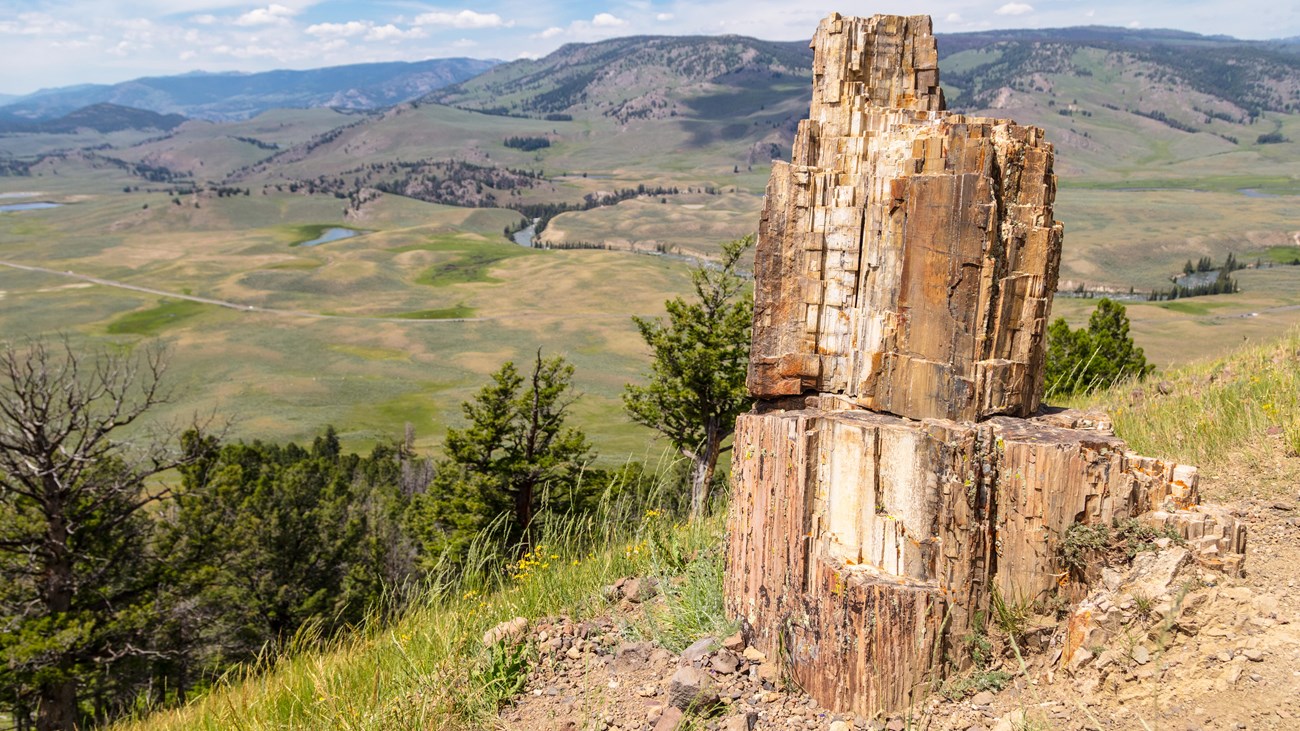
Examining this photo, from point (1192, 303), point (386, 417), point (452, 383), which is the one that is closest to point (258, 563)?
point (386, 417)

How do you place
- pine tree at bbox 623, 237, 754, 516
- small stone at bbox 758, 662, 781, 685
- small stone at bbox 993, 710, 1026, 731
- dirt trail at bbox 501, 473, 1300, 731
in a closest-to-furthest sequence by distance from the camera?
dirt trail at bbox 501, 473, 1300, 731
small stone at bbox 993, 710, 1026, 731
small stone at bbox 758, 662, 781, 685
pine tree at bbox 623, 237, 754, 516

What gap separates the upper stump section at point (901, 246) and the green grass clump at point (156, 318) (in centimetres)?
13829

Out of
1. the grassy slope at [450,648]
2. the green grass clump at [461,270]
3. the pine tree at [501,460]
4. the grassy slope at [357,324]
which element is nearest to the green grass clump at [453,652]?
the grassy slope at [450,648]

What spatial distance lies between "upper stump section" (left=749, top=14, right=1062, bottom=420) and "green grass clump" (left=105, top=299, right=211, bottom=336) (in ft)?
454

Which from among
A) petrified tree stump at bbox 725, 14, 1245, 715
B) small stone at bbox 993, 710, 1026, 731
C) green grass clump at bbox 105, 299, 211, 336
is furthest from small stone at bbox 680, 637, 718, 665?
green grass clump at bbox 105, 299, 211, 336

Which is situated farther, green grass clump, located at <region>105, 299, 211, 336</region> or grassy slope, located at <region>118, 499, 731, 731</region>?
green grass clump, located at <region>105, 299, 211, 336</region>

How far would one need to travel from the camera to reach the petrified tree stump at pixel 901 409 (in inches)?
223

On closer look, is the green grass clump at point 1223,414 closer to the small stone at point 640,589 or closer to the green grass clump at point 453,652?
the green grass clump at point 453,652

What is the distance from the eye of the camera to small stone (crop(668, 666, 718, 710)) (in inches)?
222

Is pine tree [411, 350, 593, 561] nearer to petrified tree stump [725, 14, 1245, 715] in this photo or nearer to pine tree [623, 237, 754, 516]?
pine tree [623, 237, 754, 516]

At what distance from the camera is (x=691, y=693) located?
18.5 feet

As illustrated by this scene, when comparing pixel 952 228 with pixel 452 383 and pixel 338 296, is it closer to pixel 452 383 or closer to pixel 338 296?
pixel 452 383

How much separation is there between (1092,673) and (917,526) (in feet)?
4.54

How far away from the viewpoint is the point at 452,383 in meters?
103
